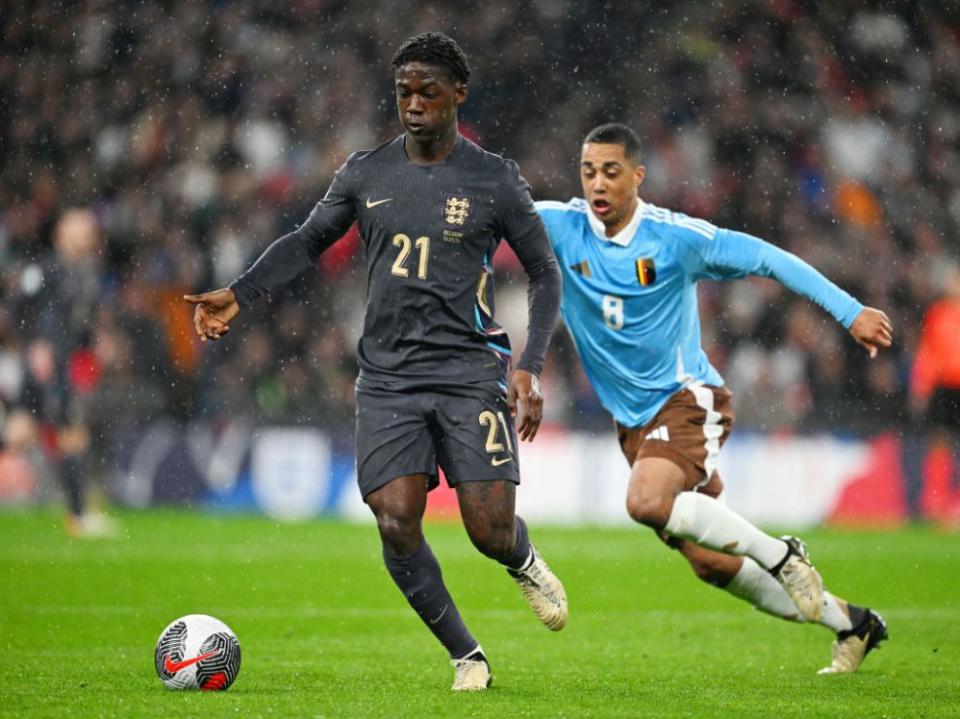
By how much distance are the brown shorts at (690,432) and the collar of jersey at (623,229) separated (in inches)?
26.2

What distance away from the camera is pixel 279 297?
16766mm

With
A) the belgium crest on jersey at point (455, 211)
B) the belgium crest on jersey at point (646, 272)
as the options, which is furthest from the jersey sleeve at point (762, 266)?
the belgium crest on jersey at point (455, 211)

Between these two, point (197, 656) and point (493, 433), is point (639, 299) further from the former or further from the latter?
point (197, 656)

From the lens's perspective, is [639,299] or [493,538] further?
[639,299]

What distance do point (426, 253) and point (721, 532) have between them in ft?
5.29

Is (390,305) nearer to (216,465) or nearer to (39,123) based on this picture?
(216,465)

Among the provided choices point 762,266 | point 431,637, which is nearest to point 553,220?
point 762,266

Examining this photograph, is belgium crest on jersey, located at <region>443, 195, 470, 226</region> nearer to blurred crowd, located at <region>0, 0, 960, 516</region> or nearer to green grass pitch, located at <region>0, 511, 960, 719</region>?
green grass pitch, located at <region>0, 511, 960, 719</region>

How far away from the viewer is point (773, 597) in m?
6.49

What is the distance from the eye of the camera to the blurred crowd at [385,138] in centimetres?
1578

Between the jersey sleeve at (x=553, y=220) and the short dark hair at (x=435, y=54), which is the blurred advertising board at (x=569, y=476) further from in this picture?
the short dark hair at (x=435, y=54)

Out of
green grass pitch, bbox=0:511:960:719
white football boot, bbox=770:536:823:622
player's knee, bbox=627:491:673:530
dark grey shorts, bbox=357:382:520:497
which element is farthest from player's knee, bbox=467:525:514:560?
white football boot, bbox=770:536:823:622

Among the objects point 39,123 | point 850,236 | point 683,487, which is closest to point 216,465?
point 39,123

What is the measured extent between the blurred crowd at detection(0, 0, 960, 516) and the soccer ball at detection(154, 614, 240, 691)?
8.49 metres
